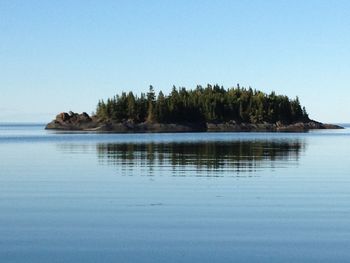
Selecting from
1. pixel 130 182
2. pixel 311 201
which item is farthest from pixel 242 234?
pixel 130 182

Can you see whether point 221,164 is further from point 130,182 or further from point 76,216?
point 76,216

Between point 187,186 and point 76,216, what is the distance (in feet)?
32.2

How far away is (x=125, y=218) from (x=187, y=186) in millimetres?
9749

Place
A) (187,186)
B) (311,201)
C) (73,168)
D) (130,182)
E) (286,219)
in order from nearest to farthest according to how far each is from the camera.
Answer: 1. (286,219)
2. (311,201)
3. (187,186)
4. (130,182)
5. (73,168)

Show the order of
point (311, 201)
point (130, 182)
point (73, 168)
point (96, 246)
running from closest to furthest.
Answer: point (96, 246) → point (311, 201) → point (130, 182) → point (73, 168)

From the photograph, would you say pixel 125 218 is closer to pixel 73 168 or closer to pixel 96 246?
pixel 96 246

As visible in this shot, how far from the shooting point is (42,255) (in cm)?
1464

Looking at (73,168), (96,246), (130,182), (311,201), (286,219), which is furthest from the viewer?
(73,168)

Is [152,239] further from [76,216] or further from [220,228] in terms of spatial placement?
[76,216]

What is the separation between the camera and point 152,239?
16.4 metres

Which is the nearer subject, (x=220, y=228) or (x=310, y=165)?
(x=220, y=228)

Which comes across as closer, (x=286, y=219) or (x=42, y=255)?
(x=42, y=255)

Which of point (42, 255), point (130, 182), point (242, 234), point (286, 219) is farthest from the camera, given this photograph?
point (130, 182)

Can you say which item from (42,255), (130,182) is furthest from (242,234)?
(130,182)
